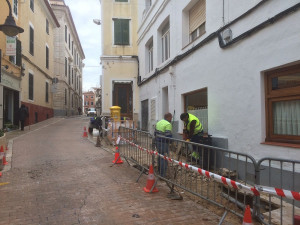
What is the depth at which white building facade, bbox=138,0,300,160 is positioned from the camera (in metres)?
4.46

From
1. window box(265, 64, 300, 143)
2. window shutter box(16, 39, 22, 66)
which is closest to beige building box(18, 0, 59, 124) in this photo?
window shutter box(16, 39, 22, 66)

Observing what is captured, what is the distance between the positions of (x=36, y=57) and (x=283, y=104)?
1852 cm

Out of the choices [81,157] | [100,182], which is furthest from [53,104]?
[100,182]

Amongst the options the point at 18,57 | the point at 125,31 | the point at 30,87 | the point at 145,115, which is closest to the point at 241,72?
the point at 145,115

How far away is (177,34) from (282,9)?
17.0 ft

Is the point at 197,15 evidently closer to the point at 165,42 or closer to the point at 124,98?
the point at 165,42

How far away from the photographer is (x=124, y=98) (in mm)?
16938

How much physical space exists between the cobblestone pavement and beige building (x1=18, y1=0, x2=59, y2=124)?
1112cm

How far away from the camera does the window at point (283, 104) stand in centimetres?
444

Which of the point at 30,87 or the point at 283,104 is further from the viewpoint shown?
the point at 30,87

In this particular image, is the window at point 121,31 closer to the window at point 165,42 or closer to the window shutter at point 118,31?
the window shutter at point 118,31

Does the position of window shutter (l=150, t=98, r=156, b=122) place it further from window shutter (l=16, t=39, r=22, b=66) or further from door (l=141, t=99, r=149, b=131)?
window shutter (l=16, t=39, r=22, b=66)

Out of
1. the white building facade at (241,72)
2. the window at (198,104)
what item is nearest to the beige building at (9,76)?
the white building facade at (241,72)

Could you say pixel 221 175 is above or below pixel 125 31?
below
